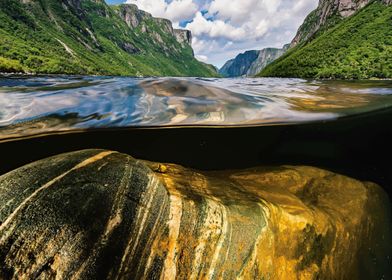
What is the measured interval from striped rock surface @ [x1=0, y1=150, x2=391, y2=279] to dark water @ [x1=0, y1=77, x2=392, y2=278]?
2235 mm

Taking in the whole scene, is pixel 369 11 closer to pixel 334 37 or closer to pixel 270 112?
pixel 334 37

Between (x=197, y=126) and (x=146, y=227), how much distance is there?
4.11 metres

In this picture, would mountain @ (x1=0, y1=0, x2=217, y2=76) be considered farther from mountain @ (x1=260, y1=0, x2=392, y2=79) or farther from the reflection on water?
mountain @ (x1=260, y1=0, x2=392, y2=79)

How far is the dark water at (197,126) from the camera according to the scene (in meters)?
6.02

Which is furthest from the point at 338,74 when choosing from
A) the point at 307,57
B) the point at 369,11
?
the point at 369,11

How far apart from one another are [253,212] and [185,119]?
3349 mm

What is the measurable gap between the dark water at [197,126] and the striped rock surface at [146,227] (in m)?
2.23

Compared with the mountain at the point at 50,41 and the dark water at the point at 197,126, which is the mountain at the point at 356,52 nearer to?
the dark water at the point at 197,126

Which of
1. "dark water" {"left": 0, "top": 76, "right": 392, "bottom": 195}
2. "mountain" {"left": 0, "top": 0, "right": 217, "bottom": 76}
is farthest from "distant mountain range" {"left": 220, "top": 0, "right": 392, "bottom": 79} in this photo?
"mountain" {"left": 0, "top": 0, "right": 217, "bottom": 76}

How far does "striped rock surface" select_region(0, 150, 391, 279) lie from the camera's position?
8.86ft

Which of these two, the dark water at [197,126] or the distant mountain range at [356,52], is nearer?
the dark water at [197,126]

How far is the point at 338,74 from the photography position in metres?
73.1

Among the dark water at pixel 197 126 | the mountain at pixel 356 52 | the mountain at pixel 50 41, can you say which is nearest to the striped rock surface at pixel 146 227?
the dark water at pixel 197 126

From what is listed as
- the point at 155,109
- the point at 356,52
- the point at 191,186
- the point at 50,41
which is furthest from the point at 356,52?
the point at 50,41
